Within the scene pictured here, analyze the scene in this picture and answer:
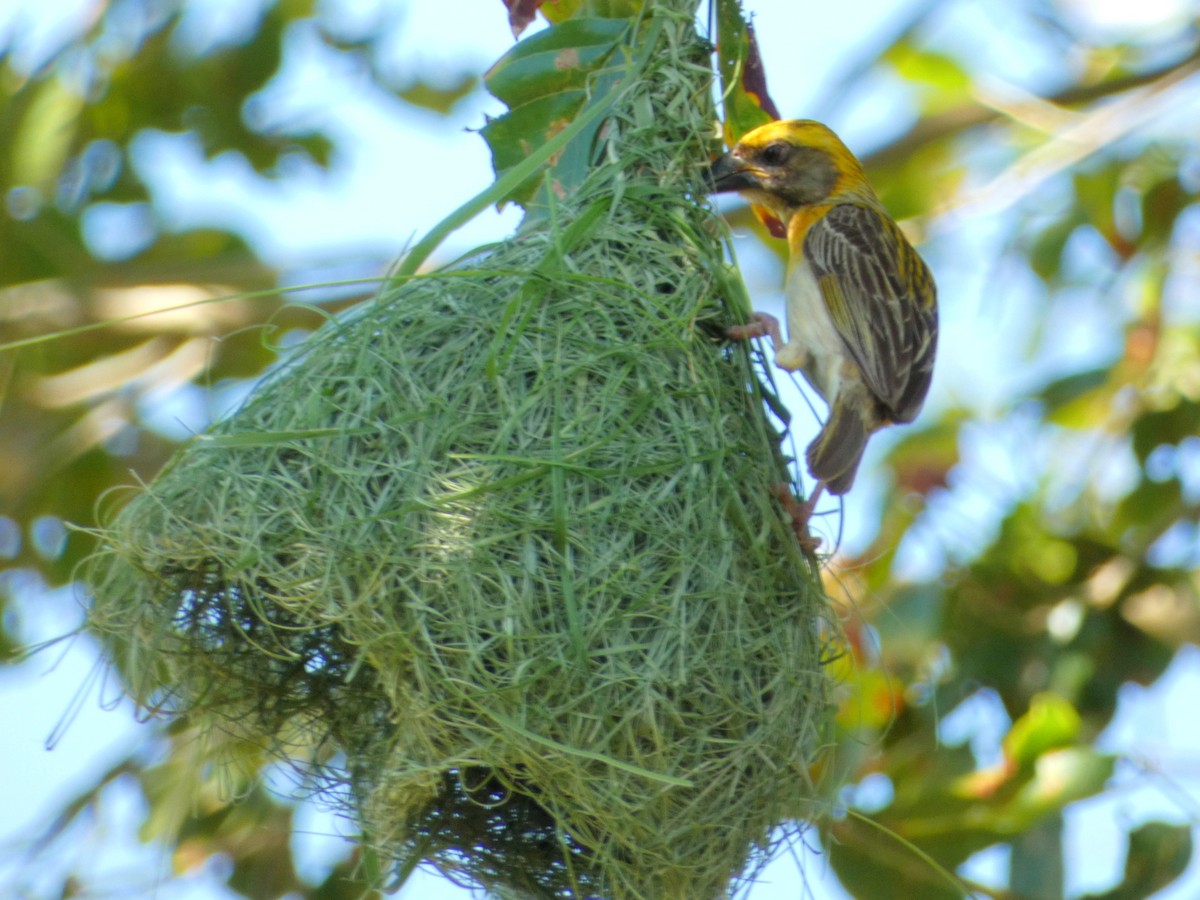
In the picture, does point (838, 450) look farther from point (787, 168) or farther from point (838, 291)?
point (787, 168)

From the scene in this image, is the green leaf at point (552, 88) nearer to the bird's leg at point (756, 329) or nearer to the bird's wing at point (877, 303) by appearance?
the bird's leg at point (756, 329)

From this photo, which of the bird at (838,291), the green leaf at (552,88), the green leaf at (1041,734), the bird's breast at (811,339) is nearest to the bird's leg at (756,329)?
the bird at (838,291)

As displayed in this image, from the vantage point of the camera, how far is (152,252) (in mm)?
4609

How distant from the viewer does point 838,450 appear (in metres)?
2.49

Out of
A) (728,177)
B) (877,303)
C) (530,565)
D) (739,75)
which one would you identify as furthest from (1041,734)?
(530,565)

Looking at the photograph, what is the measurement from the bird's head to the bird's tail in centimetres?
46

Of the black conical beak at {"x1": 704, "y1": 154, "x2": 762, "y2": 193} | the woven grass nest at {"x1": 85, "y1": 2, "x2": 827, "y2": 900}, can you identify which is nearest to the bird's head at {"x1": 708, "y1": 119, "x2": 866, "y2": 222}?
the black conical beak at {"x1": 704, "y1": 154, "x2": 762, "y2": 193}

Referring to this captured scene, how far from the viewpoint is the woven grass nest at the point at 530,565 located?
1967 mm

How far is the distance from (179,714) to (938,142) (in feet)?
8.50

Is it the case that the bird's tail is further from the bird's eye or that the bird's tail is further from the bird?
the bird's eye

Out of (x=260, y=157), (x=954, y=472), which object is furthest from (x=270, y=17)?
(x=954, y=472)

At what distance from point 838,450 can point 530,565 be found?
0.73m

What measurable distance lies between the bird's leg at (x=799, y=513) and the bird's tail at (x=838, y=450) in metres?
0.17

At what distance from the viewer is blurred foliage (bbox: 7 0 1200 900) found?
12.5 feet
